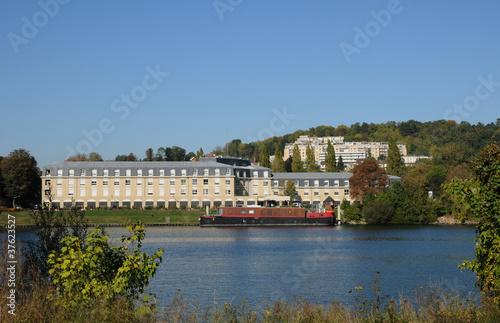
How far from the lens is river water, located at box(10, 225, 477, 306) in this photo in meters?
28.2

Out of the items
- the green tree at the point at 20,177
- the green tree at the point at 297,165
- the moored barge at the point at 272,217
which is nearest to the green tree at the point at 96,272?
the moored barge at the point at 272,217

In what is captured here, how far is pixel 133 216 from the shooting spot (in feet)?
260

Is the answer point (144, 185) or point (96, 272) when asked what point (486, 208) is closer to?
point (96, 272)

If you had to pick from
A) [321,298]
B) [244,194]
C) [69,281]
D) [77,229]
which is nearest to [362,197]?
[244,194]

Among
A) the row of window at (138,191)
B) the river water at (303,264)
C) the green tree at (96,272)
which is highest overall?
the row of window at (138,191)

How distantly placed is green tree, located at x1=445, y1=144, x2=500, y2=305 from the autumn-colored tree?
232ft

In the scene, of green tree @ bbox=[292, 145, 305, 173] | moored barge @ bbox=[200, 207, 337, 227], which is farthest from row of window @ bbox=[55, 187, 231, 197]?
green tree @ bbox=[292, 145, 305, 173]

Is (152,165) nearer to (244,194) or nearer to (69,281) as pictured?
(244,194)

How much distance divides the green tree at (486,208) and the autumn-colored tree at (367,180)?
232ft

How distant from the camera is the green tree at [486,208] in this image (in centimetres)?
1393

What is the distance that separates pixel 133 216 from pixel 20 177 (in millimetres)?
22376

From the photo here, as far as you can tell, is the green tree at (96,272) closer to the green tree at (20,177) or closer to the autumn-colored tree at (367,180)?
the autumn-colored tree at (367,180)

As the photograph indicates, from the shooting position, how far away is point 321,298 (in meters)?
26.4

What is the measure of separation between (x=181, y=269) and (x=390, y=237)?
30.5m
